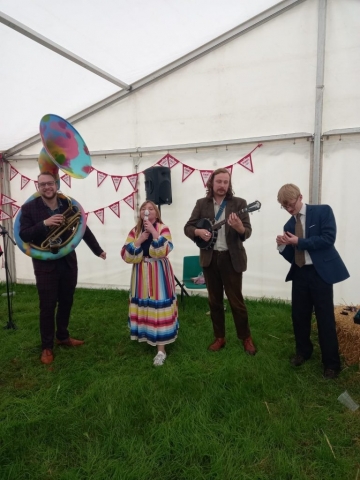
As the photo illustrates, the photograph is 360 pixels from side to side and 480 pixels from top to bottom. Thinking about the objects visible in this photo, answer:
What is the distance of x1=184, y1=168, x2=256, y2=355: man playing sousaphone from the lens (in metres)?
3.17

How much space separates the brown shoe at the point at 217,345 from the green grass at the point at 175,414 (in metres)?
0.08

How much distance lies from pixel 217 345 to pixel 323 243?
1.54 meters

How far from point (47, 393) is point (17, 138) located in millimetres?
4653

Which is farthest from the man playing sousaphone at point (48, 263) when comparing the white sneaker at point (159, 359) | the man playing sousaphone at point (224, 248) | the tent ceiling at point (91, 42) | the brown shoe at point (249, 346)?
the brown shoe at point (249, 346)

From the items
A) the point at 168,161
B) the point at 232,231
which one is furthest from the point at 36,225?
the point at 168,161

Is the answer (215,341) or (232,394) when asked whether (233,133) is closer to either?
(215,341)

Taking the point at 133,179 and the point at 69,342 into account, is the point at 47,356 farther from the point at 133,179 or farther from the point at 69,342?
the point at 133,179

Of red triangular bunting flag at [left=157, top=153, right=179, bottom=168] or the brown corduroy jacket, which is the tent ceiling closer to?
red triangular bunting flag at [left=157, top=153, right=179, bottom=168]

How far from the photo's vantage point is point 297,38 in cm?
448

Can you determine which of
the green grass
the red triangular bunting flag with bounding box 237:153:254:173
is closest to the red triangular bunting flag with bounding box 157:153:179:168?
the red triangular bunting flag with bounding box 237:153:254:173

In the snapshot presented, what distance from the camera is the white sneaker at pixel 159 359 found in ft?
10.6

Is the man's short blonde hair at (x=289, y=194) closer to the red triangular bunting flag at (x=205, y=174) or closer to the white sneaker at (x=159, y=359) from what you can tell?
the white sneaker at (x=159, y=359)

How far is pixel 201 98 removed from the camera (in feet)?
16.7

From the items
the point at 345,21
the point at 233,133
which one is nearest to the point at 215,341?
the point at 233,133
